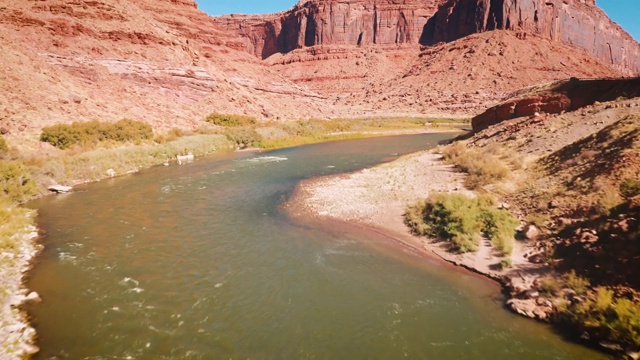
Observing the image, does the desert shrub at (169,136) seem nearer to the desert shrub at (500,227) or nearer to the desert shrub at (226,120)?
the desert shrub at (226,120)

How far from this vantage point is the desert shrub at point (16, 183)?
16.0m

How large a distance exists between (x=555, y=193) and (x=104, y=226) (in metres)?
17.2

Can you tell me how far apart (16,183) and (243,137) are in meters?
24.0

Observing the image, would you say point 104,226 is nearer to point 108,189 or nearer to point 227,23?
point 108,189

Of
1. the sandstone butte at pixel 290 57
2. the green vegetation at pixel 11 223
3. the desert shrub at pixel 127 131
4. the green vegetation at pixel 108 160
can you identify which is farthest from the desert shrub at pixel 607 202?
the sandstone butte at pixel 290 57

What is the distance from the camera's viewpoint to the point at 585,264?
25.5 ft

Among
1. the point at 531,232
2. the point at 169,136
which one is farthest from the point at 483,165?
the point at 169,136

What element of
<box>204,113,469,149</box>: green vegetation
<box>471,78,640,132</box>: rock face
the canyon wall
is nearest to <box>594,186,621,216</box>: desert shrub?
<box>471,78,640,132</box>: rock face

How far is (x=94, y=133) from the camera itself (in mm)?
27344

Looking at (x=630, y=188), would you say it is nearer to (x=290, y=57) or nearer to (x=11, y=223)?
(x=11, y=223)

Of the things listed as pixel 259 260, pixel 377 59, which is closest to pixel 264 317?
pixel 259 260

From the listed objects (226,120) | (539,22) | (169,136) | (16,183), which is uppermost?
(539,22)

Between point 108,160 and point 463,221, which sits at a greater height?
point 463,221

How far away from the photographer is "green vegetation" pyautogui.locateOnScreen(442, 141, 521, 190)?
15.6 m
